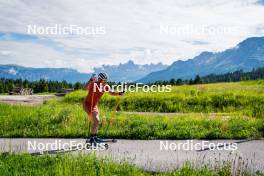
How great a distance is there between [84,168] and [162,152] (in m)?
3.23

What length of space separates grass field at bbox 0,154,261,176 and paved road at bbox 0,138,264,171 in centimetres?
46

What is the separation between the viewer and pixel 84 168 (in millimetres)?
9945

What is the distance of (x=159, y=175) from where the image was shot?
963 centimetres

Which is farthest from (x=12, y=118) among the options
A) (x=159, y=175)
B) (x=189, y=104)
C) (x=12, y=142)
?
(x=189, y=104)

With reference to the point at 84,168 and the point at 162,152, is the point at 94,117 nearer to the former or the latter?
the point at 162,152

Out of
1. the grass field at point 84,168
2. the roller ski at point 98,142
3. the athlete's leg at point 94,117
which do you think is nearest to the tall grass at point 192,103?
the roller ski at point 98,142

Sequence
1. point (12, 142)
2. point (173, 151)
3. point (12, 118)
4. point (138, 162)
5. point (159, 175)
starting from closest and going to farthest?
1. point (159, 175)
2. point (138, 162)
3. point (173, 151)
4. point (12, 142)
5. point (12, 118)

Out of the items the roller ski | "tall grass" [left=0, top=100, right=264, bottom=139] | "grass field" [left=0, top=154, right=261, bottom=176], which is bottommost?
"grass field" [left=0, top=154, right=261, bottom=176]

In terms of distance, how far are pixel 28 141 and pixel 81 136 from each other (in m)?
1.82

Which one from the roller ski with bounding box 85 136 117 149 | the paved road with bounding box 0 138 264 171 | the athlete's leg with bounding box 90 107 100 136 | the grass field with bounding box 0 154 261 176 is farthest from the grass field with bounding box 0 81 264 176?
the athlete's leg with bounding box 90 107 100 136

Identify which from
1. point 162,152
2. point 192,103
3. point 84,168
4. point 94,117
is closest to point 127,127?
point 94,117

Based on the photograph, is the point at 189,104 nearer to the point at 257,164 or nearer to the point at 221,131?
the point at 221,131

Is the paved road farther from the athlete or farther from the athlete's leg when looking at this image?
the athlete

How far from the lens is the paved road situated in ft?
36.1
